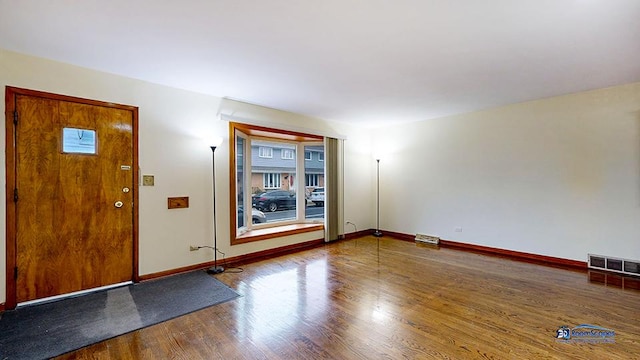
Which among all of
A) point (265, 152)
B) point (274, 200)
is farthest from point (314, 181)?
point (265, 152)

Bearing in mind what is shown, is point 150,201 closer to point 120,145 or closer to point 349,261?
point 120,145

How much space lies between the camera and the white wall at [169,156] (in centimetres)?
308

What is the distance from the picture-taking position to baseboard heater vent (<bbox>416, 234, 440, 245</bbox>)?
533cm

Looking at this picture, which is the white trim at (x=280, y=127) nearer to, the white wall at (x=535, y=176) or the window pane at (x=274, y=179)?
the window pane at (x=274, y=179)

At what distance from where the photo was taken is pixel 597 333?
2246 millimetres

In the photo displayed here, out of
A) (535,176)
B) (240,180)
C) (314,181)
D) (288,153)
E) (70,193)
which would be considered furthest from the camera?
(314,181)

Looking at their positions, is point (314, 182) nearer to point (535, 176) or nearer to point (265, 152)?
point (265, 152)

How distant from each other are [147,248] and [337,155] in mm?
3683

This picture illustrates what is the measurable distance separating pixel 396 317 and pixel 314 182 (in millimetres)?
3752

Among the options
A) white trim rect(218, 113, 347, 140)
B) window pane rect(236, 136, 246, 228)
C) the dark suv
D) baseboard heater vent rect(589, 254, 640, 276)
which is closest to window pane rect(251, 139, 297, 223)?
→ the dark suv

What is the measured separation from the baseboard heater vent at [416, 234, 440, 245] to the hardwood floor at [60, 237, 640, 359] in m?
1.37

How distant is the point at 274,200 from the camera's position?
5660 mm

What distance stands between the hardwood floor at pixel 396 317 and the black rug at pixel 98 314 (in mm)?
158

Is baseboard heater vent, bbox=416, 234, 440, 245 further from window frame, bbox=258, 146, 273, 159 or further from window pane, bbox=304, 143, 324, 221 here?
window frame, bbox=258, 146, 273, 159
